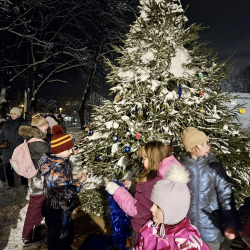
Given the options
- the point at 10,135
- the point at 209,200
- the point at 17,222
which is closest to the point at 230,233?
the point at 209,200

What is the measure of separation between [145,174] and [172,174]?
57cm

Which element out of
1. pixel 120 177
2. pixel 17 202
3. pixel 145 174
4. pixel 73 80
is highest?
pixel 73 80

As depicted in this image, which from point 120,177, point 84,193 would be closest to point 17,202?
point 84,193

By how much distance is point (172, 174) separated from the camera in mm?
1312

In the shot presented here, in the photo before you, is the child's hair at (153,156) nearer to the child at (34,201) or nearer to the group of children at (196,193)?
the group of children at (196,193)

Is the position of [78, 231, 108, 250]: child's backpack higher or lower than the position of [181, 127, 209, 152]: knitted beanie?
lower

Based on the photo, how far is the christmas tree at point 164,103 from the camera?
3.13m

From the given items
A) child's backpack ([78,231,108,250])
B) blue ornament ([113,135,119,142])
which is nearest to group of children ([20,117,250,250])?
child's backpack ([78,231,108,250])

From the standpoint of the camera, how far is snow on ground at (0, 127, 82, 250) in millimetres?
2877

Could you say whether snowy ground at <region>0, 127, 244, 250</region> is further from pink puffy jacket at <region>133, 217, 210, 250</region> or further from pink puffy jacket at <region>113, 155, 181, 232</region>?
pink puffy jacket at <region>133, 217, 210, 250</region>

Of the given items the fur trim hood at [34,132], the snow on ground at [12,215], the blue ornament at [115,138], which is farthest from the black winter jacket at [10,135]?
the blue ornament at [115,138]

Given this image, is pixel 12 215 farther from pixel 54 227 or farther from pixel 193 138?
pixel 193 138

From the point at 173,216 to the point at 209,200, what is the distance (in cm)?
84

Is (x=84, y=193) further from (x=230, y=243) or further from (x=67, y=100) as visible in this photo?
(x=67, y=100)
